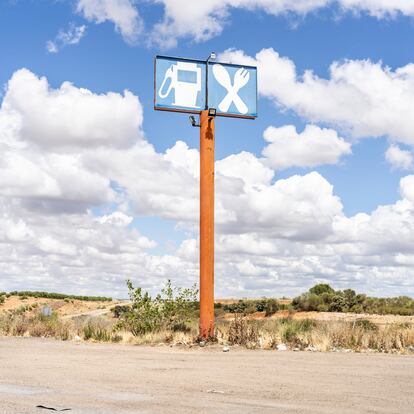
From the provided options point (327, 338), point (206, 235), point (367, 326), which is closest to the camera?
point (327, 338)

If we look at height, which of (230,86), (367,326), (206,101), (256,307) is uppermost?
(230,86)

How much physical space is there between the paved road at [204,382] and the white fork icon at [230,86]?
8992 mm

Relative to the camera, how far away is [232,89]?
2275 cm

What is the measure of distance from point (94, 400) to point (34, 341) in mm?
13929

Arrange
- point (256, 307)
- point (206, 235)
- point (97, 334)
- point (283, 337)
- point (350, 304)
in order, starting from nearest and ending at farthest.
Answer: point (283, 337) → point (206, 235) → point (97, 334) → point (350, 304) → point (256, 307)

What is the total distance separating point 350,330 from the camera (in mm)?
18922

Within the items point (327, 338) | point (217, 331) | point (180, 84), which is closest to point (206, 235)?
point (217, 331)

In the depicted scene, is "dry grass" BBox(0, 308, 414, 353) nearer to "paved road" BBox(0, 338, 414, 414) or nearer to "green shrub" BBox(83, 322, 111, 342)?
"green shrub" BBox(83, 322, 111, 342)

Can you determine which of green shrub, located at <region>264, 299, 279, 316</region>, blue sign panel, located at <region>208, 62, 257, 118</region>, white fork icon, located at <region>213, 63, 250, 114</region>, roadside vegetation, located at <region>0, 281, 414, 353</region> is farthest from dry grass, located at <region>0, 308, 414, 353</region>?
green shrub, located at <region>264, 299, 279, 316</region>

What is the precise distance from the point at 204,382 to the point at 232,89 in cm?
1352

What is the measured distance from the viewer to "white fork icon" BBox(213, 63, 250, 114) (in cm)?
2252

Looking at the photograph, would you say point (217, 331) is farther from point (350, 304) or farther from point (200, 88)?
point (350, 304)

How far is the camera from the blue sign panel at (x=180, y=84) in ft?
71.9

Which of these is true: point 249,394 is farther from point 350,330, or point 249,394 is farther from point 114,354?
point 350,330
